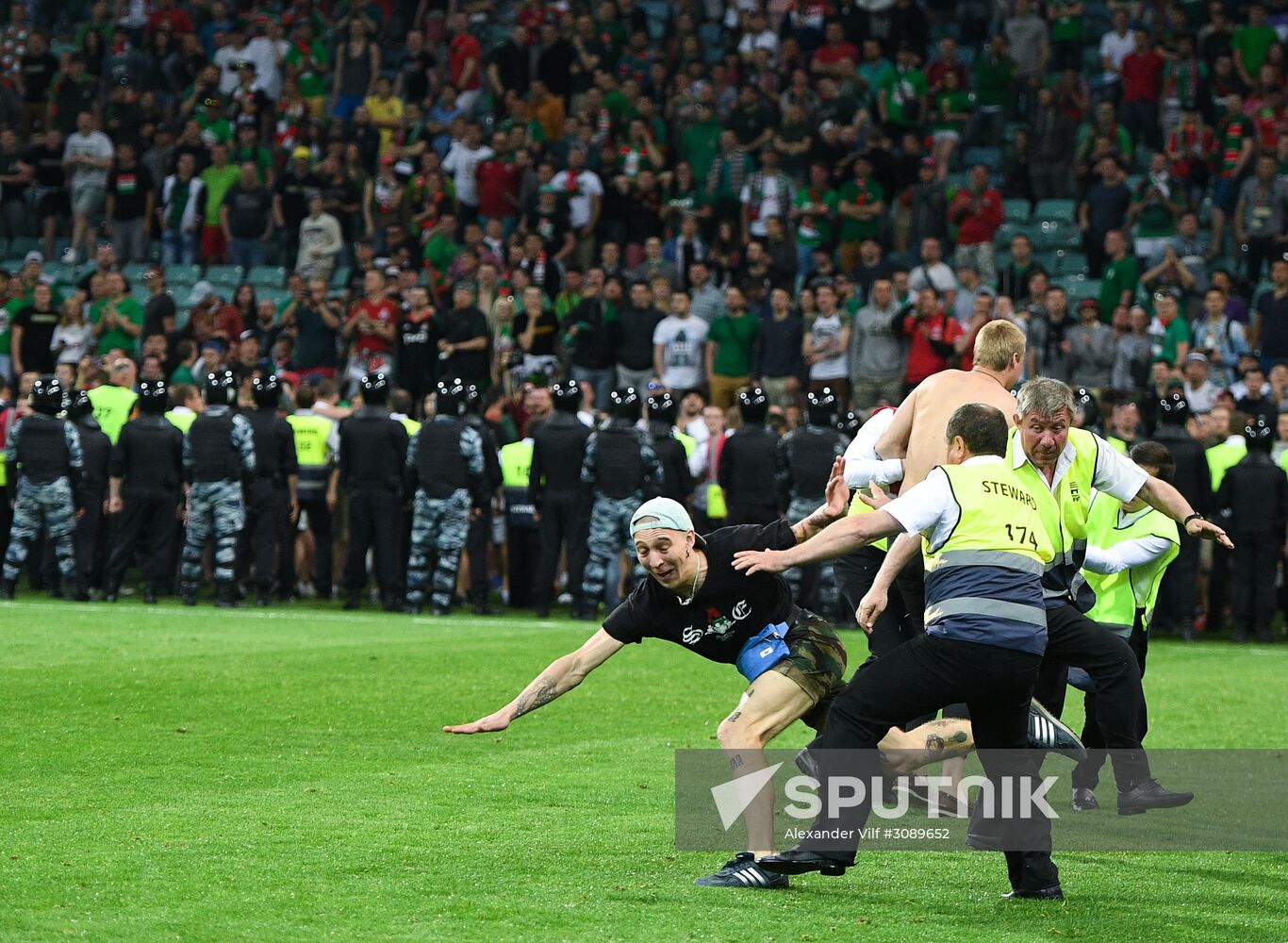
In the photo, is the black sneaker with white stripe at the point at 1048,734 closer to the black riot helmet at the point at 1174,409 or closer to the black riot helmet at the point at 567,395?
the black riot helmet at the point at 1174,409

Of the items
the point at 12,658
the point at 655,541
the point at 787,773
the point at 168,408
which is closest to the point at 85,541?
the point at 168,408

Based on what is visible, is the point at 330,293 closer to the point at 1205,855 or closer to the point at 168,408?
the point at 168,408

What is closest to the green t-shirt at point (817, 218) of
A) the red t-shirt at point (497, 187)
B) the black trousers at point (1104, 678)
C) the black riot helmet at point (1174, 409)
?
the red t-shirt at point (497, 187)

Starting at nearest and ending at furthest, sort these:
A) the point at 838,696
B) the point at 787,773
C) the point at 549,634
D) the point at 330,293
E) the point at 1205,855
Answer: the point at 838,696
the point at 1205,855
the point at 787,773
the point at 549,634
the point at 330,293

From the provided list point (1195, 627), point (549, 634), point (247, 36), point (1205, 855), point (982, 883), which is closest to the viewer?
point (982, 883)

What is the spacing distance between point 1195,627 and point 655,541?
509 inches

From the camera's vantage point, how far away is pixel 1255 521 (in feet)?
58.0

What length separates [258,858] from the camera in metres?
7.61

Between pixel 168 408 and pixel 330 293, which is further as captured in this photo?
pixel 330 293

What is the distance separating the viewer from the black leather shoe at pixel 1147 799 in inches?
364

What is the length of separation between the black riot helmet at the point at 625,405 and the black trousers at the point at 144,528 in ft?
14.6

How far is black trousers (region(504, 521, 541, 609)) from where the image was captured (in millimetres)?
19422

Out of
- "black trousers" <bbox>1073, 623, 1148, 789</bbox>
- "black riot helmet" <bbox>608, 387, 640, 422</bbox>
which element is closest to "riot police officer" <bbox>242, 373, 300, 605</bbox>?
"black riot helmet" <bbox>608, 387, 640, 422</bbox>

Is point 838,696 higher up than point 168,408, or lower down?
lower down
